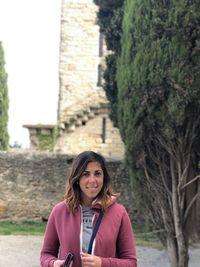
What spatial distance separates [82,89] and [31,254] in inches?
442

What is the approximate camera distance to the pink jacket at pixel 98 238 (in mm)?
2305

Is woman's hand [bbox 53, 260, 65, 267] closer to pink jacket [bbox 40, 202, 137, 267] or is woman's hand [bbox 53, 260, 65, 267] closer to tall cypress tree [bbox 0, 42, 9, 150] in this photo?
pink jacket [bbox 40, 202, 137, 267]

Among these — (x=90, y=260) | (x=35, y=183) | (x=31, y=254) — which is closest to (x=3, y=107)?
(x=35, y=183)

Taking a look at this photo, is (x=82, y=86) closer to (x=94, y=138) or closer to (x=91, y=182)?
(x=94, y=138)

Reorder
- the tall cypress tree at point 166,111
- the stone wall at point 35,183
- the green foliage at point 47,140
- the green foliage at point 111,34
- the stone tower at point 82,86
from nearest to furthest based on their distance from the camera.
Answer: the tall cypress tree at point 166,111 < the green foliage at point 111,34 < the stone wall at point 35,183 < the green foliage at point 47,140 < the stone tower at point 82,86

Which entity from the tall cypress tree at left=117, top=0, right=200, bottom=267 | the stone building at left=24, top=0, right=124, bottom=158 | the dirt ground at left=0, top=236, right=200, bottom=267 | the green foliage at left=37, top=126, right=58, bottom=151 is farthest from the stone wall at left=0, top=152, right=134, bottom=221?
the tall cypress tree at left=117, top=0, right=200, bottom=267

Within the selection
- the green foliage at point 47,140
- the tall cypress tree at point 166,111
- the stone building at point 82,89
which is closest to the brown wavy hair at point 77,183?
the tall cypress tree at point 166,111

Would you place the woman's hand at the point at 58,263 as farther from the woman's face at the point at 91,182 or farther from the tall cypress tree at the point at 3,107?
the tall cypress tree at the point at 3,107

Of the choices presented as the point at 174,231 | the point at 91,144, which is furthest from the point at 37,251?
the point at 91,144

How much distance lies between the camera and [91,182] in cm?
243

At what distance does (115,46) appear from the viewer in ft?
29.1

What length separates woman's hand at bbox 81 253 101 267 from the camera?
2.21m

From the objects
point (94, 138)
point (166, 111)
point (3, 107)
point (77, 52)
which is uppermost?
point (77, 52)

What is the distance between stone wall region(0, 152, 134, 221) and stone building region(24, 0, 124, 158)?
16.5ft
